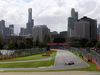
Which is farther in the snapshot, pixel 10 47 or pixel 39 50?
pixel 39 50

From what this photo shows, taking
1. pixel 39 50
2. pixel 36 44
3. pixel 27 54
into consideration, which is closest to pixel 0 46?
pixel 27 54

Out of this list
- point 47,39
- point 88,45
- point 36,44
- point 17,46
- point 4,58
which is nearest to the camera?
point 4,58

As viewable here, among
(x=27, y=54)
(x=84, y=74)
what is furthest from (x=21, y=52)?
(x=84, y=74)

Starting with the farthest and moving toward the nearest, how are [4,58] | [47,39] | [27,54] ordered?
[47,39]
[27,54]
[4,58]

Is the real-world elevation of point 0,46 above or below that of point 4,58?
above

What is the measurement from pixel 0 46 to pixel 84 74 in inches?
1688

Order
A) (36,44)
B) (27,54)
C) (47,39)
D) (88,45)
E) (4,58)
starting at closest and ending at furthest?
1. (4,58)
2. (27,54)
3. (36,44)
4. (88,45)
5. (47,39)

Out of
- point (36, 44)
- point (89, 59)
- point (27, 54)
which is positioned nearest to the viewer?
point (89, 59)

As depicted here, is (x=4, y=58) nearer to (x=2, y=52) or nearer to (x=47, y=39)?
(x=2, y=52)

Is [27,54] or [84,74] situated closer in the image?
[84,74]

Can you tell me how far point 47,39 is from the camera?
616 feet

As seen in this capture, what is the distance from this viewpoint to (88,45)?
17588 centimetres

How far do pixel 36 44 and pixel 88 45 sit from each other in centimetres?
6346

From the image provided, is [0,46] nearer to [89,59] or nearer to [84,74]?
[89,59]
